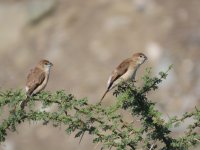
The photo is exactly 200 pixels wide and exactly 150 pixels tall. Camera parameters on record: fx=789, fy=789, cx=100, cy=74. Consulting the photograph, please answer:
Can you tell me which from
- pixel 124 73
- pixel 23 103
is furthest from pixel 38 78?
pixel 23 103

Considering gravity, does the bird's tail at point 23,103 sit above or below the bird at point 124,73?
below

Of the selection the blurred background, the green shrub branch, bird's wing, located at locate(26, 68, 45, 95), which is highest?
the blurred background

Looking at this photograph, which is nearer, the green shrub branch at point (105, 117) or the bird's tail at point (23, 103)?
the green shrub branch at point (105, 117)

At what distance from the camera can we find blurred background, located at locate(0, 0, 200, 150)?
90.8 ft

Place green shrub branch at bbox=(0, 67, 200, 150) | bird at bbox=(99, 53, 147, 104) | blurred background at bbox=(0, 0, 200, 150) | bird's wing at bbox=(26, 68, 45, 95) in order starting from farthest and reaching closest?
1. blurred background at bbox=(0, 0, 200, 150)
2. bird at bbox=(99, 53, 147, 104)
3. bird's wing at bbox=(26, 68, 45, 95)
4. green shrub branch at bbox=(0, 67, 200, 150)

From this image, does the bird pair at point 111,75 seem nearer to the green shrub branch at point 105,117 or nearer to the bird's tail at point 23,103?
the bird's tail at point 23,103

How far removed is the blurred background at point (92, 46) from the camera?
27672 millimetres

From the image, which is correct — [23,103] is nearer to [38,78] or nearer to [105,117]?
[105,117]

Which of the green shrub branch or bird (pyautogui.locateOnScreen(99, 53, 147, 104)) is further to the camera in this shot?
bird (pyautogui.locateOnScreen(99, 53, 147, 104))

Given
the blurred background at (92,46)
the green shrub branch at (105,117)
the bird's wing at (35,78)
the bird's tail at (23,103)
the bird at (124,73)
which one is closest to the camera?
the green shrub branch at (105,117)

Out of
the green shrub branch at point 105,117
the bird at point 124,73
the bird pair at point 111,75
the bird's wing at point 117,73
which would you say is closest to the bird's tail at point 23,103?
the green shrub branch at point 105,117

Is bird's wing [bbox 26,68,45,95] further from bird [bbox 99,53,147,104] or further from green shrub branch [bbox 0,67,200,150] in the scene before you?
green shrub branch [bbox 0,67,200,150]

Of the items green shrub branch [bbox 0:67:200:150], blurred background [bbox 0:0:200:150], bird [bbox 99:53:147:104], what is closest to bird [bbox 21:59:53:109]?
bird [bbox 99:53:147:104]

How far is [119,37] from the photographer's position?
3006cm
